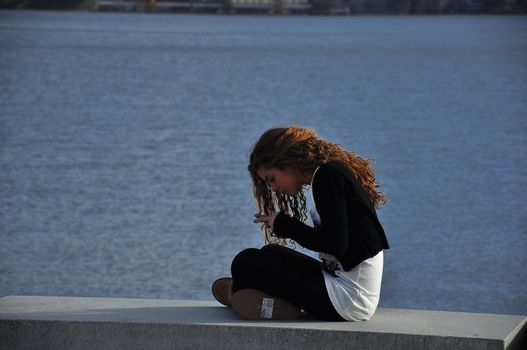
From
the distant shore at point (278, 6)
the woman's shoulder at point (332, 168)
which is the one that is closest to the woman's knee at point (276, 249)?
the woman's shoulder at point (332, 168)

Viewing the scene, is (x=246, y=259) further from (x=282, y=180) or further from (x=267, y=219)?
(x=282, y=180)

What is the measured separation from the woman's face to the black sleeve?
0.22 meters

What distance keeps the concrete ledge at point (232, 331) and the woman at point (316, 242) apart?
0.32 feet

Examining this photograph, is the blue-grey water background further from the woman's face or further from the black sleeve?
the black sleeve

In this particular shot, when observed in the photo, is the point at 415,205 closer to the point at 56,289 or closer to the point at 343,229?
the point at 56,289

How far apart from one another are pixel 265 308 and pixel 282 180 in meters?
0.53

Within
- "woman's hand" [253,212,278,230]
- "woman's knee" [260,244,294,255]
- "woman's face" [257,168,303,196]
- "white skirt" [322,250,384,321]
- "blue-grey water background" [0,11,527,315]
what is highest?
"woman's face" [257,168,303,196]

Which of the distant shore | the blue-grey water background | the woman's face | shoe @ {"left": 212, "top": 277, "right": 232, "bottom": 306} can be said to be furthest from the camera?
the distant shore

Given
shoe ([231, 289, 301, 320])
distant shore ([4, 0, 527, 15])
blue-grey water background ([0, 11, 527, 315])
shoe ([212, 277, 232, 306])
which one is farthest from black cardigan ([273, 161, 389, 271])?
distant shore ([4, 0, 527, 15])

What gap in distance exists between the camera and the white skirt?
494cm

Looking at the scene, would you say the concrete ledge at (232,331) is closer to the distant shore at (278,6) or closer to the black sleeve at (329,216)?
the black sleeve at (329,216)

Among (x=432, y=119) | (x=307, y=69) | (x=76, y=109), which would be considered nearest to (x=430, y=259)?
(x=432, y=119)

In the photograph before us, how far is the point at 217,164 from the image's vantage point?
996 inches

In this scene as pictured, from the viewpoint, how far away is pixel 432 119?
4019 centimetres
